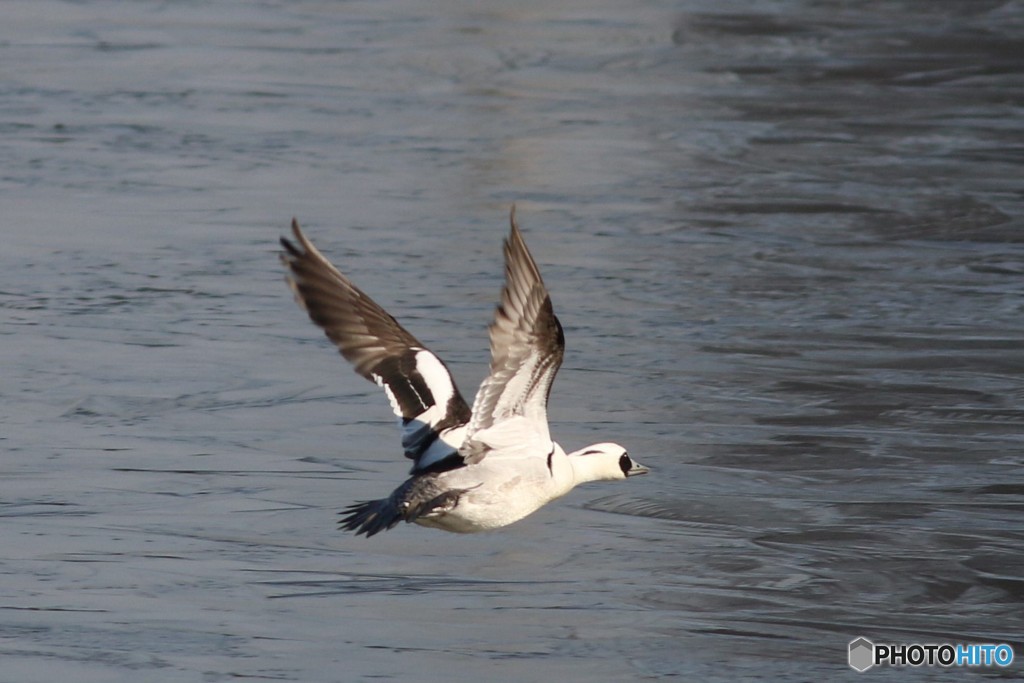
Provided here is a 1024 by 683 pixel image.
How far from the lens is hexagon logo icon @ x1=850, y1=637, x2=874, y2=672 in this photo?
662 cm

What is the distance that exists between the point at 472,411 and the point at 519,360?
34 centimetres

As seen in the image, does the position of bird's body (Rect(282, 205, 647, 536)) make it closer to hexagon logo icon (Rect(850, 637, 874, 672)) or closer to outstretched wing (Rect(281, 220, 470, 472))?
outstretched wing (Rect(281, 220, 470, 472))

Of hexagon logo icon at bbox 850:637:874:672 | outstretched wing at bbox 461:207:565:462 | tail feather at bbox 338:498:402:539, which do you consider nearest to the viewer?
tail feather at bbox 338:498:402:539

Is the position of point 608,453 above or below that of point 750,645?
above

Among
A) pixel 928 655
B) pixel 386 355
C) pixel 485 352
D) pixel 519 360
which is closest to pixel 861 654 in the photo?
pixel 928 655

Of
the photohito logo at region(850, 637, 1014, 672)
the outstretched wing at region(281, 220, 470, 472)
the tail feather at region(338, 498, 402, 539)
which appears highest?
the outstretched wing at region(281, 220, 470, 472)

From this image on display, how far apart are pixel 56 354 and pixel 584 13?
12197 millimetres

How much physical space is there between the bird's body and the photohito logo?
1036mm

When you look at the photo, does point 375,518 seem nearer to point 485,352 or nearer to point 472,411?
point 472,411

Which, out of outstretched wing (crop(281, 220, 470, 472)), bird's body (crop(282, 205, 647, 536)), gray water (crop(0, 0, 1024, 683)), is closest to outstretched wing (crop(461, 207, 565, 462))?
bird's body (crop(282, 205, 647, 536))

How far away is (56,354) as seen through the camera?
9.55 metres

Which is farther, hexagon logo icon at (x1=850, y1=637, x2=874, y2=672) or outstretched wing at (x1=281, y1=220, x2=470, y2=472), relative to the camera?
outstretched wing at (x1=281, y1=220, x2=470, y2=472)

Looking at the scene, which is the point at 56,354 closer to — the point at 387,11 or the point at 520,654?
the point at 520,654

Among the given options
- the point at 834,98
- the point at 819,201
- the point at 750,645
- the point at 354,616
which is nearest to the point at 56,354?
the point at 354,616
